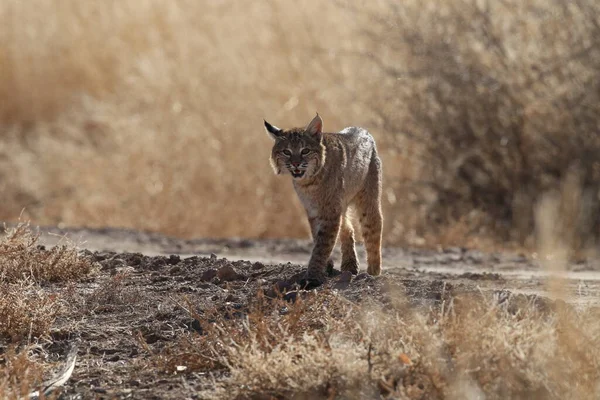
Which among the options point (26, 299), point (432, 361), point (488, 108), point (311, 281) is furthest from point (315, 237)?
point (488, 108)

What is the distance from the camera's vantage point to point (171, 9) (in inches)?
821

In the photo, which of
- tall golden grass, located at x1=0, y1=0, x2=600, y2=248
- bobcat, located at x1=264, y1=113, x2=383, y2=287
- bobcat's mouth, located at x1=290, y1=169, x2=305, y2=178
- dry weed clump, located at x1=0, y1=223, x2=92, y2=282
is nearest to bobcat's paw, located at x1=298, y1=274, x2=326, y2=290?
bobcat, located at x1=264, y1=113, x2=383, y2=287

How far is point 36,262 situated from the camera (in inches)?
327

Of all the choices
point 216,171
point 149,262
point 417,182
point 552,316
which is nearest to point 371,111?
point 417,182

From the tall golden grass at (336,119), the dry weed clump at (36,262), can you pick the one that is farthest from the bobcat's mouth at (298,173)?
the tall golden grass at (336,119)

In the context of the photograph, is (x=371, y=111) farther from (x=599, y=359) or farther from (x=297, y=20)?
(x=599, y=359)

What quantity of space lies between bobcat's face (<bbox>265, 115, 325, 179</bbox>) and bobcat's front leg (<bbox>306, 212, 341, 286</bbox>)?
13.6 inches

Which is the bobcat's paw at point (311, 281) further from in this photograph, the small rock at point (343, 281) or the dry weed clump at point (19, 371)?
the dry weed clump at point (19, 371)

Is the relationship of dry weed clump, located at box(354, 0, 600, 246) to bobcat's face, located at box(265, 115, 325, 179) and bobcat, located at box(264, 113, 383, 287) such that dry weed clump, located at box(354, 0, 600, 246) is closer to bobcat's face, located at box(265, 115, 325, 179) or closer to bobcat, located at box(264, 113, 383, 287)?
bobcat, located at box(264, 113, 383, 287)

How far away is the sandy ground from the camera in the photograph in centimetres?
593

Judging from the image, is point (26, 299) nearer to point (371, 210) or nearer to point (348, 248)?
point (348, 248)

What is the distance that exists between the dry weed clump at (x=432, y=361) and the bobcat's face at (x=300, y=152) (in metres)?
2.39

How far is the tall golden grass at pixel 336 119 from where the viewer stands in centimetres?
1402

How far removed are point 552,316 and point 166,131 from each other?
11.3 m
